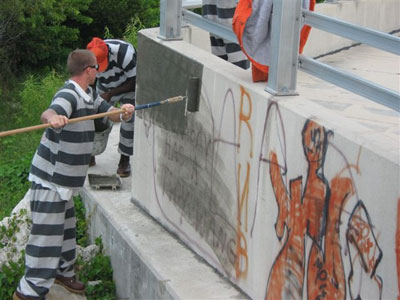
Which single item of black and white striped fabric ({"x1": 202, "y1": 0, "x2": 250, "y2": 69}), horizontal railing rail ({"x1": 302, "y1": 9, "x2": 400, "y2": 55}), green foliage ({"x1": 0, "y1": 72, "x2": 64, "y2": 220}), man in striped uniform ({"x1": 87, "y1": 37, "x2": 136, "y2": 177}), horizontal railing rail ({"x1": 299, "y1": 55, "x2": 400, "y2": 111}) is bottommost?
green foliage ({"x1": 0, "y1": 72, "x2": 64, "y2": 220})

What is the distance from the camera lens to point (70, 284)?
622 cm

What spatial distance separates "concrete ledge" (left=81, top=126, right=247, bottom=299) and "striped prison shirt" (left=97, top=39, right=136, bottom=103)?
931 mm

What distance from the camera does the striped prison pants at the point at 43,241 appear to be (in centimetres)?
572

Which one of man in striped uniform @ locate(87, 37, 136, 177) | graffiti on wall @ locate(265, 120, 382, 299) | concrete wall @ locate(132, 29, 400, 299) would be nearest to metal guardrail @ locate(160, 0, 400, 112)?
concrete wall @ locate(132, 29, 400, 299)

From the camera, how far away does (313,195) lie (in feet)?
13.7

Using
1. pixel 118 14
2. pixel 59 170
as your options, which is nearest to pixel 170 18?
pixel 59 170

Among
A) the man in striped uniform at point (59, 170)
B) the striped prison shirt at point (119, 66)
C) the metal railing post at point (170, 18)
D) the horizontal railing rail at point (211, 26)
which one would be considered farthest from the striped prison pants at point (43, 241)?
the striped prison shirt at point (119, 66)

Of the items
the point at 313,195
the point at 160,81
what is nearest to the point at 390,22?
the point at 160,81

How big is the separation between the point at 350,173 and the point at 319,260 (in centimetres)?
57

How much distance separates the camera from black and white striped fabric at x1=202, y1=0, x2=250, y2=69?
6379mm

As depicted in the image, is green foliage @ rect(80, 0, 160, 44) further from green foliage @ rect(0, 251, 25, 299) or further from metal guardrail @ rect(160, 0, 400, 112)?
metal guardrail @ rect(160, 0, 400, 112)

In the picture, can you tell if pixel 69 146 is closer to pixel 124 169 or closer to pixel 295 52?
pixel 295 52

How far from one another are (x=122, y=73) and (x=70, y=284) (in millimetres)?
2269

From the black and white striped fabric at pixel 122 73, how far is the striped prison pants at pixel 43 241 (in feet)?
6.00
